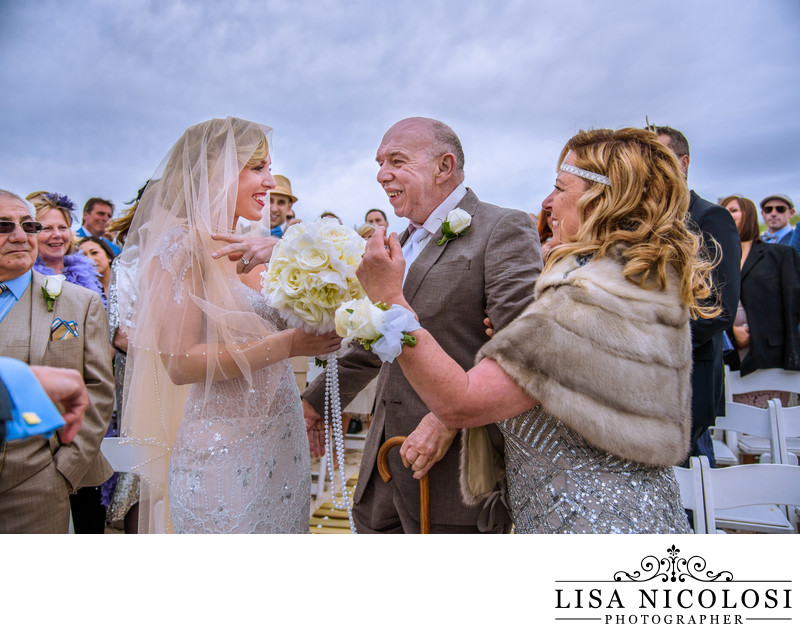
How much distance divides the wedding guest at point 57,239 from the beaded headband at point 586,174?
2853 mm

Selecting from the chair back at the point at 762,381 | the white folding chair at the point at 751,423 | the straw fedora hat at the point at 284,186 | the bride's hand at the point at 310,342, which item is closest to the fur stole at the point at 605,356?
the bride's hand at the point at 310,342

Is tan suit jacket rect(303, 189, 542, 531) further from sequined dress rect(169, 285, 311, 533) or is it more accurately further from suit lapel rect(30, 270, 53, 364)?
suit lapel rect(30, 270, 53, 364)

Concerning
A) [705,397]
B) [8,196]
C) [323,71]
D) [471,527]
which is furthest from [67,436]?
[705,397]

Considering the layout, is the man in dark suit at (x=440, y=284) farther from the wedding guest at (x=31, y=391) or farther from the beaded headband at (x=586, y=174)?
the wedding guest at (x=31, y=391)

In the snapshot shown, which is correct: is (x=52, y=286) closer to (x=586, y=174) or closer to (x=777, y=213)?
(x=586, y=174)

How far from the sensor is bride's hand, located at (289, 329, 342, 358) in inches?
73.3

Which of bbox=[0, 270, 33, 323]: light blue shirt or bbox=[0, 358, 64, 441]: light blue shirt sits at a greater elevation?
bbox=[0, 270, 33, 323]: light blue shirt

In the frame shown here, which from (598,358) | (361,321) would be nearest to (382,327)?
(361,321)

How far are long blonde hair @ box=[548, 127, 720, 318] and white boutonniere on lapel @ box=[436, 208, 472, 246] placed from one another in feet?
1.48

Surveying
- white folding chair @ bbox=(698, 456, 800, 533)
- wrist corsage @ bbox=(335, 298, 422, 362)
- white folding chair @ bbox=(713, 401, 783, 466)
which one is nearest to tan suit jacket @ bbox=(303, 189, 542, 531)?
wrist corsage @ bbox=(335, 298, 422, 362)

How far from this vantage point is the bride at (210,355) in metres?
1.88

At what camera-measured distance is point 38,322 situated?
232 cm
